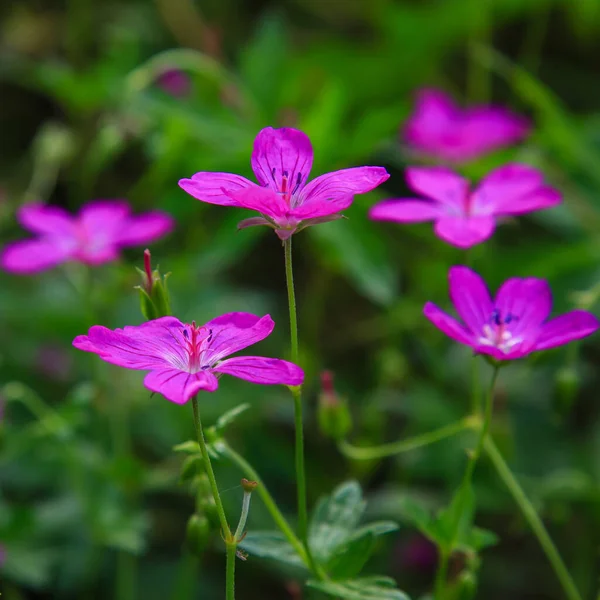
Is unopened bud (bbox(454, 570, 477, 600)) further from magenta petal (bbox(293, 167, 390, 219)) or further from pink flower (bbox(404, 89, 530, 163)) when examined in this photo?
pink flower (bbox(404, 89, 530, 163))

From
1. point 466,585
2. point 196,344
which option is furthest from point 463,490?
point 196,344

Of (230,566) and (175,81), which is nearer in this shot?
(230,566)

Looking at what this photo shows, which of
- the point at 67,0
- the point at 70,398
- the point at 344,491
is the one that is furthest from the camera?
the point at 67,0

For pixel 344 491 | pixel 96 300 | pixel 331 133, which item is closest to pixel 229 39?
→ pixel 331 133

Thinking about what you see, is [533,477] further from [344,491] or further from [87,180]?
[87,180]

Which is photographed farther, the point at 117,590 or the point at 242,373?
the point at 117,590

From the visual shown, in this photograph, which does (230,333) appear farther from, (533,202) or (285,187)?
(533,202)
